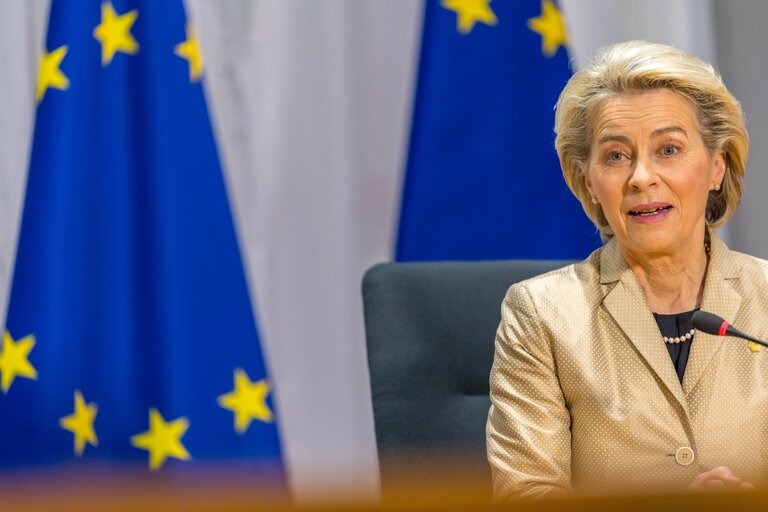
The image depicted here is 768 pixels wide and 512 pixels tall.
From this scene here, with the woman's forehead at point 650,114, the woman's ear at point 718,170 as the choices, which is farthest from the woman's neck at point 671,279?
the woman's forehead at point 650,114

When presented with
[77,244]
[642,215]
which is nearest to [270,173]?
[77,244]

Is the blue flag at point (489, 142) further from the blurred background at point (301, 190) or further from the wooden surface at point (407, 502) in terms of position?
the wooden surface at point (407, 502)

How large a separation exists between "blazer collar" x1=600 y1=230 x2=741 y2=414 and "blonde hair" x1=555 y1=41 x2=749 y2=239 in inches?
4.0

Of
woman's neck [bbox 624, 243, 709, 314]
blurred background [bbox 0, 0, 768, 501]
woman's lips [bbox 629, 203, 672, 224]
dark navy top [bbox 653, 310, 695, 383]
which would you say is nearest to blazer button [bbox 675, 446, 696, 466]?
dark navy top [bbox 653, 310, 695, 383]

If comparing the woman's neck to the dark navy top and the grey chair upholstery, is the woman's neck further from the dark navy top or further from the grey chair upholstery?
the grey chair upholstery

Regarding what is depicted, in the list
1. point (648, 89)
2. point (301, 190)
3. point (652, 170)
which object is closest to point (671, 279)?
point (652, 170)

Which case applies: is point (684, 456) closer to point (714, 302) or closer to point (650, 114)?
point (714, 302)

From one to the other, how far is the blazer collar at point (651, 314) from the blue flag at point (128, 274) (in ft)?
3.68

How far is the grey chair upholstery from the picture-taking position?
2.06 meters

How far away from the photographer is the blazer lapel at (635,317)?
176 centimetres

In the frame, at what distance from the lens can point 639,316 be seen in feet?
6.00

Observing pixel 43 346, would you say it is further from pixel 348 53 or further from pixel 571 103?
pixel 571 103

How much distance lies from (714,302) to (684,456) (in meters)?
0.29

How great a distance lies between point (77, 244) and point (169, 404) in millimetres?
464
